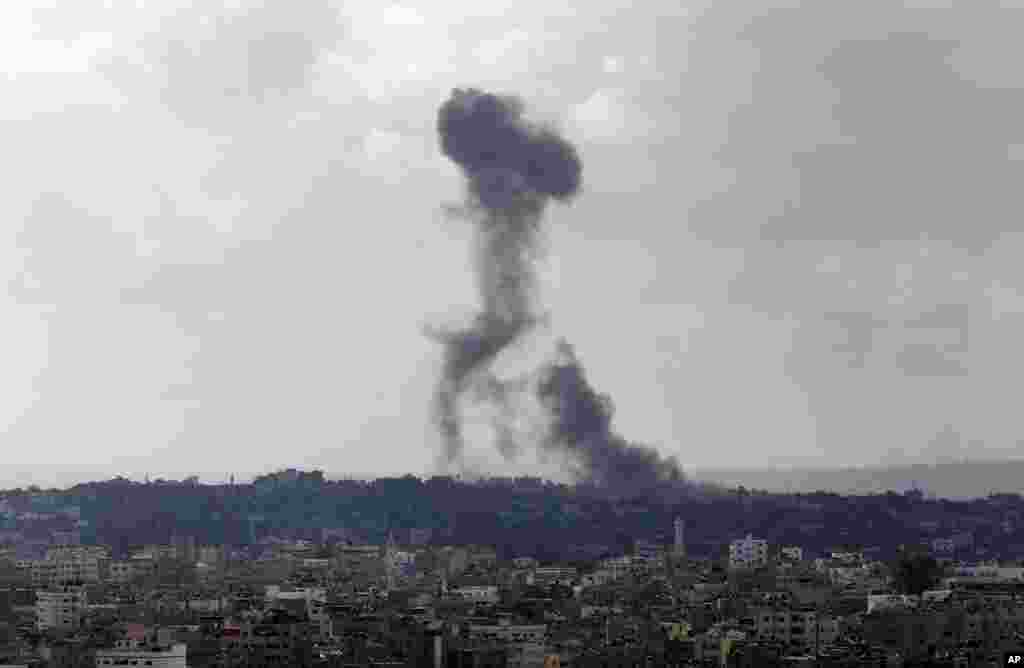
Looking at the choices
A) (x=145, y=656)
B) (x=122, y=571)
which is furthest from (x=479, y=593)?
(x=145, y=656)

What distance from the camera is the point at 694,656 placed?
6412 cm

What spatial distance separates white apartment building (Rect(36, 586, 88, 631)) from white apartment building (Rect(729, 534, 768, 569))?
26.3 meters

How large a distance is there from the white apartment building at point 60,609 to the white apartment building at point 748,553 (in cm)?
2627

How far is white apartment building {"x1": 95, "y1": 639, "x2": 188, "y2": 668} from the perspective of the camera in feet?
194

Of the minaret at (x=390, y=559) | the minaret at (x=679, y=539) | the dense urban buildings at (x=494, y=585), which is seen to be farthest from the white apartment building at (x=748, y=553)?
the minaret at (x=390, y=559)

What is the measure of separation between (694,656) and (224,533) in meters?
63.1

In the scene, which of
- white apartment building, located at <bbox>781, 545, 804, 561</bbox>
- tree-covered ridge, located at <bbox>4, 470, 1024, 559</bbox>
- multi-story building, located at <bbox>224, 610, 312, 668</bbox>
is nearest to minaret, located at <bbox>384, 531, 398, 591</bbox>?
tree-covered ridge, located at <bbox>4, 470, 1024, 559</bbox>

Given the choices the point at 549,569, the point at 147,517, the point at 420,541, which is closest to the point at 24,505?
the point at 147,517

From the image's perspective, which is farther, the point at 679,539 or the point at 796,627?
the point at 679,539

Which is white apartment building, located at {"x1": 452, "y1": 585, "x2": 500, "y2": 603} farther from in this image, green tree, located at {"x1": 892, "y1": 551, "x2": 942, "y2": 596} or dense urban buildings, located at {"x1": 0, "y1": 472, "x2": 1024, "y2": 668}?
green tree, located at {"x1": 892, "y1": 551, "x2": 942, "y2": 596}

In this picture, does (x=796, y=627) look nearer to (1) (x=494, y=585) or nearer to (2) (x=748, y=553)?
(1) (x=494, y=585)

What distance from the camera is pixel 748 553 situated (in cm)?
10575

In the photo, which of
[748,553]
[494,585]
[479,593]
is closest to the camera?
[479,593]

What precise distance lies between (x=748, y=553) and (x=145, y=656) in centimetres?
4842
